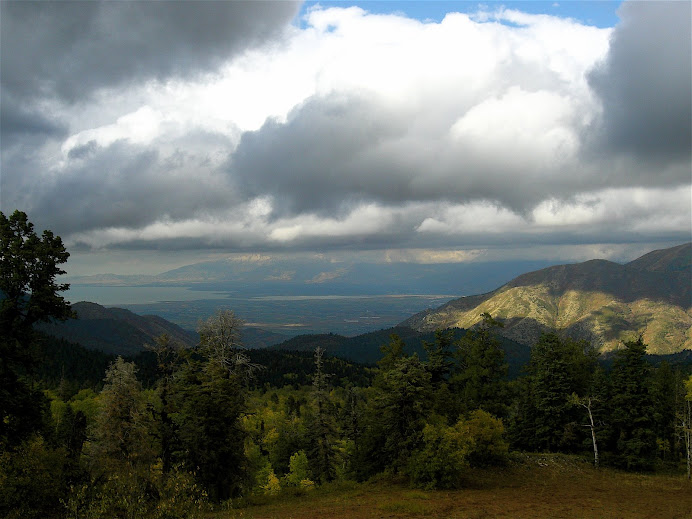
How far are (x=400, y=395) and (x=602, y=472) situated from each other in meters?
26.4

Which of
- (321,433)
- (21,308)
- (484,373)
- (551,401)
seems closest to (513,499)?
(484,373)

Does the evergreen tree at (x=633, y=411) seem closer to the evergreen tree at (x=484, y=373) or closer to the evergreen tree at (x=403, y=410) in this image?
the evergreen tree at (x=484, y=373)

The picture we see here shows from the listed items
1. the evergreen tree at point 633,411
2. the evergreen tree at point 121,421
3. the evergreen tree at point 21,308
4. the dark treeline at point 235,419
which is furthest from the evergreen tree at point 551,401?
the evergreen tree at point 21,308

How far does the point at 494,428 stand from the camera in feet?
136

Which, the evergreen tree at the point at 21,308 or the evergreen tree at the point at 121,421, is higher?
the evergreen tree at the point at 21,308

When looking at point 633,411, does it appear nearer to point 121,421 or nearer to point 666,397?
point 666,397

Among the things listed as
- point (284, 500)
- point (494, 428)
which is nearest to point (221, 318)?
point (284, 500)

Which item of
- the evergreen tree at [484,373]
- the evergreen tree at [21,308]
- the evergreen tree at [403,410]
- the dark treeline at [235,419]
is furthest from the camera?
the evergreen tree at [484,373]

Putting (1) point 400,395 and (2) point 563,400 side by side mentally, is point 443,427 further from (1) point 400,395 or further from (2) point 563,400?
(2) point 563,400

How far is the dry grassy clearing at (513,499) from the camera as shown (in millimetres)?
26844

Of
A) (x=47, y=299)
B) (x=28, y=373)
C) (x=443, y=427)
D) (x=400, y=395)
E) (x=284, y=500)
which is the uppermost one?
(x=47, y=299)

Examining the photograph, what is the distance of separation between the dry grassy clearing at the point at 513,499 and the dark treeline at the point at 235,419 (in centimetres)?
276

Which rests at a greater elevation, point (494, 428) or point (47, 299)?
point (47, 299)

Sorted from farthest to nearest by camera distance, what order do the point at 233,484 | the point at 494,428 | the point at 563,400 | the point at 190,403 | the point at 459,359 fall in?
the point at 563,400, the point at 459,359, the point at 494,428, the point at 233,484, the point at 190,403
